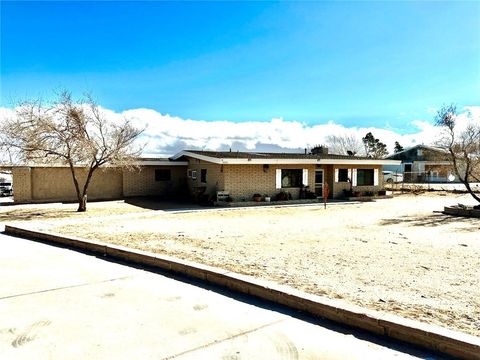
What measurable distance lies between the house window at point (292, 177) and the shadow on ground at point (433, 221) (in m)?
8.12

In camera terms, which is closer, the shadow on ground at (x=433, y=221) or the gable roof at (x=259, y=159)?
the shadow on ground at (x=433, y=221)

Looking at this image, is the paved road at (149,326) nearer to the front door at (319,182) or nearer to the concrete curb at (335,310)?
the concrete curb at (335,310)

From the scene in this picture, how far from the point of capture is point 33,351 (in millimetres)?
3305

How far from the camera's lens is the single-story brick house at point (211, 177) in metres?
19.6

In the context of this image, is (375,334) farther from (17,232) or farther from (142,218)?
(142,218)

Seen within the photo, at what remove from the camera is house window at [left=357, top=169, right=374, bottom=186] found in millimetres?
24172

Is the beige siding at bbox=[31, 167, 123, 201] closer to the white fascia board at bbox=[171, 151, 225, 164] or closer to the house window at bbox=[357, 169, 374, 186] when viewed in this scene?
the white fascia board at bbox=[171, 151, 225, 164]

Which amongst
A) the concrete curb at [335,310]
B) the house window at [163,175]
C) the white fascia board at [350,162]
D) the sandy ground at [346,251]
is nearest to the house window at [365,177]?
the white fascia board at [350,162]

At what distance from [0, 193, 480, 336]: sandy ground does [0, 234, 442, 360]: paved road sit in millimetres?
918

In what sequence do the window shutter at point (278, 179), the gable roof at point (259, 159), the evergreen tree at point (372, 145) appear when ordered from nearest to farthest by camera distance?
the gable roof at point (259, 159), the window shutter at point (278, 179), the evergreen tree at point (372, 145)

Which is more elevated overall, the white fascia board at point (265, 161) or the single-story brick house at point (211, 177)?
the white fascia board at point (265, 161)

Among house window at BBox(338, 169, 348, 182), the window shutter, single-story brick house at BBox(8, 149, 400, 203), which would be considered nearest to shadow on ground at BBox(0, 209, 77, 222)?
single-story brick house at BBox(8, 149, 400, 203)

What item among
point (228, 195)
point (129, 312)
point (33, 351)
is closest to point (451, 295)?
point (129, 312)

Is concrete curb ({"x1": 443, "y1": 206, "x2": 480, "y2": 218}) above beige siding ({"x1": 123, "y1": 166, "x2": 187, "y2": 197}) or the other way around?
the other way around
